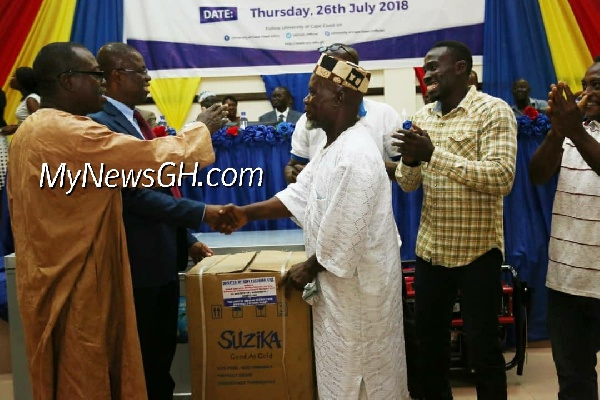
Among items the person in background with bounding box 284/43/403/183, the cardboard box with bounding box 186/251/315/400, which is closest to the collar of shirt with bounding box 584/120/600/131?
the person in background with bounding box 284/43/403/183

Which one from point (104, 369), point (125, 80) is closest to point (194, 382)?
point (104, 369)

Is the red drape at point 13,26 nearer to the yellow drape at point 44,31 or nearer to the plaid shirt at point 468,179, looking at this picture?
the yellow drape at point 44,31

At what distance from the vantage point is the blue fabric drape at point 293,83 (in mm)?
6328

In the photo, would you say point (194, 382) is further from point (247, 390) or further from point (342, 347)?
point (342, 347)

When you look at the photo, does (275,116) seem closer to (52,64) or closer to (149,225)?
(149,225)

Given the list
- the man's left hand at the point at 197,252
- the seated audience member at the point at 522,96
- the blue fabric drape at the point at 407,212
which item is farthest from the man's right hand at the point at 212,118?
the seated audience member at the point at 522,96

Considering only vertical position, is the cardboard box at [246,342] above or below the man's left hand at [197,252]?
below

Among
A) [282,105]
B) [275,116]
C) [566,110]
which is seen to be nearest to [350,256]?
[566,110]

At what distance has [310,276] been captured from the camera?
221cm

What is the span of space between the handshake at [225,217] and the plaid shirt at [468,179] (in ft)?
2.58

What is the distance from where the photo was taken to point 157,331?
244cm

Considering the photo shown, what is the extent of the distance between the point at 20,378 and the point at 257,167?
1866 millimetres

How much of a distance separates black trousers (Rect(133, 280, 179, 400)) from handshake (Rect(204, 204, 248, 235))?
0.30 metres

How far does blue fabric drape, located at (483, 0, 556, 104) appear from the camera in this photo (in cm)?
601
